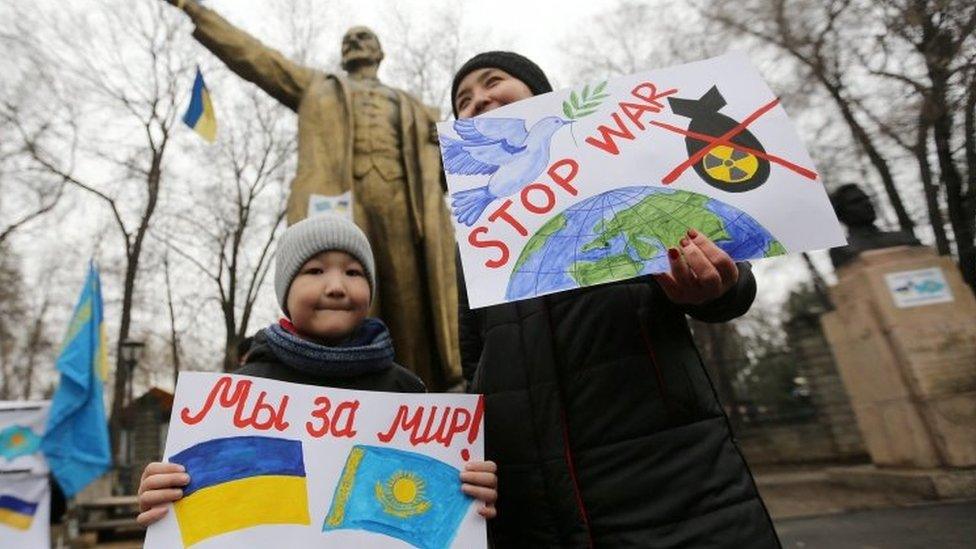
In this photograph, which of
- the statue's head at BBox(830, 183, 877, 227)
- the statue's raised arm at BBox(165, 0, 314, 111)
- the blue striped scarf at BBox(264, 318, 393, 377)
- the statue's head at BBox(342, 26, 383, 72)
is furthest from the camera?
the statue's head at BBox(830, 183, 877, 227)

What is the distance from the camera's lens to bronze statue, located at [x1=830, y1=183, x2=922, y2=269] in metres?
6.33

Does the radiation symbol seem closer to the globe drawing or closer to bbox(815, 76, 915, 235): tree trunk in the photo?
the globe drawing

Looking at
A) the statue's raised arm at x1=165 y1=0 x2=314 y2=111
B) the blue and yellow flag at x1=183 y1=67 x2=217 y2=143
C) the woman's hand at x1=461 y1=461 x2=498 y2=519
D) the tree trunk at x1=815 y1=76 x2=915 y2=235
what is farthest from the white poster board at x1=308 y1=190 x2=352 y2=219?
the tree trunk at x1=815 y1=76 x2=915 y2=235

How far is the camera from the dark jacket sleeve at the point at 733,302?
126 centimetres

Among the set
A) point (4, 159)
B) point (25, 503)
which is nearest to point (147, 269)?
point (4, 159)

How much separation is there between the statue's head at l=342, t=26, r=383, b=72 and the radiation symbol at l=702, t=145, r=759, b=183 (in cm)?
380

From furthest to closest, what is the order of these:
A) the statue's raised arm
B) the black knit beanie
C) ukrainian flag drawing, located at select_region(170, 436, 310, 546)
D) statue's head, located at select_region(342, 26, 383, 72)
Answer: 1. statue's head, located at select_region(342, 26, 383, 72)
2. the statue's raised arm
3. the black knit beanie
4. ukrainian flag drawing, located at select_region(170, 436, 310, 546)

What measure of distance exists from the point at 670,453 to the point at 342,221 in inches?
40.0

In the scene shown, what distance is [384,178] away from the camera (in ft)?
13.3

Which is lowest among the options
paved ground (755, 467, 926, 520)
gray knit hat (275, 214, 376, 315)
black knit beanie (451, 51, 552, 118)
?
paved ground (755, 467, 926, 520)

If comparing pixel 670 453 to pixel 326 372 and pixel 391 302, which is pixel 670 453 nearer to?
pixel 326 372

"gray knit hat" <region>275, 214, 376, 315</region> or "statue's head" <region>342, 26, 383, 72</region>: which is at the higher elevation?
"statue's head" <region>342, 26, 383, 72</region>

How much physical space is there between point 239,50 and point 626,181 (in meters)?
3.51

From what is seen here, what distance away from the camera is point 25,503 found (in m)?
3.40
